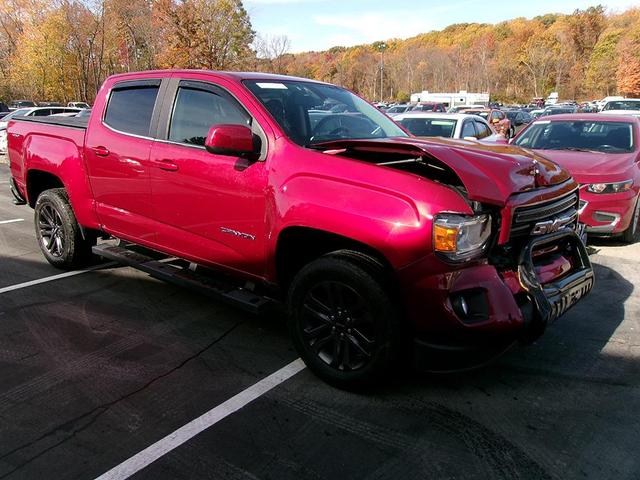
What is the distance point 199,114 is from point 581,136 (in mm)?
6094

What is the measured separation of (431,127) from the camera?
9758mm

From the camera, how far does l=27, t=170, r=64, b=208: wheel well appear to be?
18.8 feet

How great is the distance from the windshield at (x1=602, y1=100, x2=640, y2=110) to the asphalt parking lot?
25.3 m

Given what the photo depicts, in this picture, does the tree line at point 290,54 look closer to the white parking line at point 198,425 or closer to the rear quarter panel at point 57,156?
the rear quarter panel at point 57,156

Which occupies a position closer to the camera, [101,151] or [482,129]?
[101,151]

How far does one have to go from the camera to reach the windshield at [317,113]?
12.2ft

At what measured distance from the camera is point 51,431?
2.87 metres

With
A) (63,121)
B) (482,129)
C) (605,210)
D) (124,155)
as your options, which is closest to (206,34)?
(482,129)

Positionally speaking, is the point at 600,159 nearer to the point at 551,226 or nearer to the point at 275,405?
the point at 551,226

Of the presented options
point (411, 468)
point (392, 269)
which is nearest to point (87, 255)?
point (392, 269)

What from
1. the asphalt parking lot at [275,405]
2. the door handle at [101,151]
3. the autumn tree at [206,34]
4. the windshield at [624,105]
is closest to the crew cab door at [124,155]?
the door handle at [101,151]

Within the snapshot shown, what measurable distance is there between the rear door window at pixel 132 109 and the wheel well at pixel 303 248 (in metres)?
1.71

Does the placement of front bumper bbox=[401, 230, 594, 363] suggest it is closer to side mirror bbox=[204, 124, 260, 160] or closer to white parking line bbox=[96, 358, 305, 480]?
white parking line bbox=[96, 358, 305, 480]

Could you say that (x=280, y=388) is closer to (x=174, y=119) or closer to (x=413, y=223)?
(x=413, y=223)
